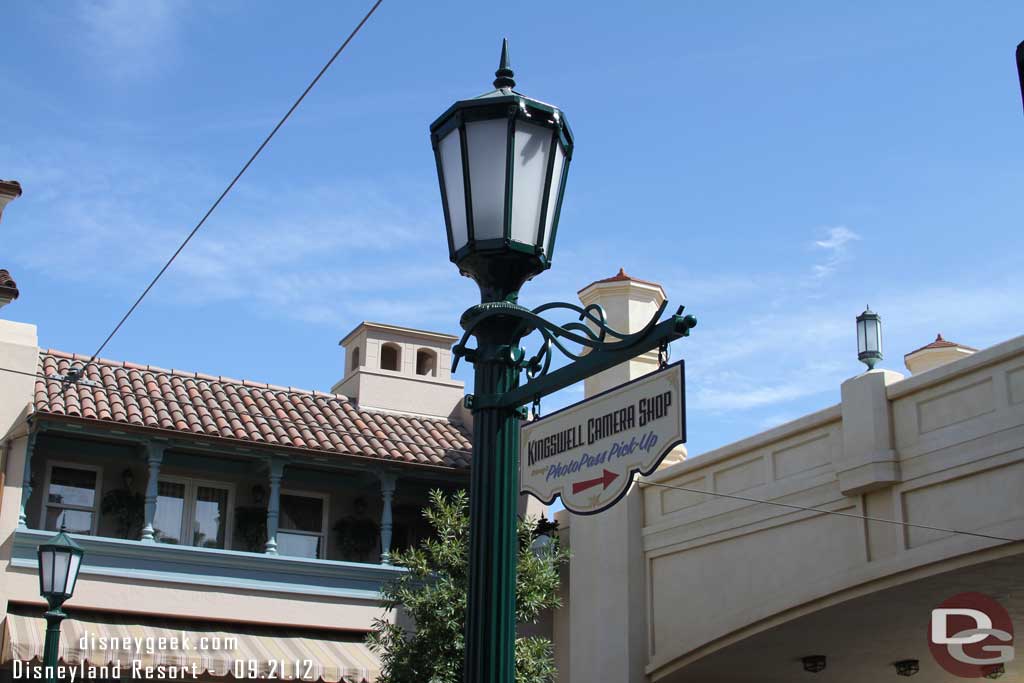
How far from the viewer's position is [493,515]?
4742 millimetres

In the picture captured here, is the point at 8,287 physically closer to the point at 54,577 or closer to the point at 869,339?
the point at 54,577

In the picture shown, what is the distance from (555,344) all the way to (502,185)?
2.29 ft

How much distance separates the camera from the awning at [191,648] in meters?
16.6

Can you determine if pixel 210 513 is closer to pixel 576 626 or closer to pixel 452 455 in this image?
pixel 452 455

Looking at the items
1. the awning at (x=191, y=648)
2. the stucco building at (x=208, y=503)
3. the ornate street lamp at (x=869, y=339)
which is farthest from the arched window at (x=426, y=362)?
the ornate street lamp at (x=869, y=339)

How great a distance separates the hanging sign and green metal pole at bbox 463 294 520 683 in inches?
5.3

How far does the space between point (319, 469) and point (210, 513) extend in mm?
1995

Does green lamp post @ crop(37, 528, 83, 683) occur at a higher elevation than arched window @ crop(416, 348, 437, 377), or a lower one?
lower

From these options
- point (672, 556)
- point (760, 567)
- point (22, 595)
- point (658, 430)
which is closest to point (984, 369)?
point (760, 567)

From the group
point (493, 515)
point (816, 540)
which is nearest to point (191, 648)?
point (816, 540)

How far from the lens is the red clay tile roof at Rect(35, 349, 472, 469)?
1881 cm

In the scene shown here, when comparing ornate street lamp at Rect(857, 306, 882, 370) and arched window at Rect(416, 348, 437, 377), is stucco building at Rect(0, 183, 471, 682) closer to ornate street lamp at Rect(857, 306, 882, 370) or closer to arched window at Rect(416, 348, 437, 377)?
arched window at Rect(416, 348, 437, 377)

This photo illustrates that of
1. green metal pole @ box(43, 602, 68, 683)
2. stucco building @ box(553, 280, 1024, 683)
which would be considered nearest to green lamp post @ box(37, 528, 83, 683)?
green metal pole @ box(43, 602, 68, 683)

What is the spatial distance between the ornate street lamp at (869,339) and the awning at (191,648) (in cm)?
905
